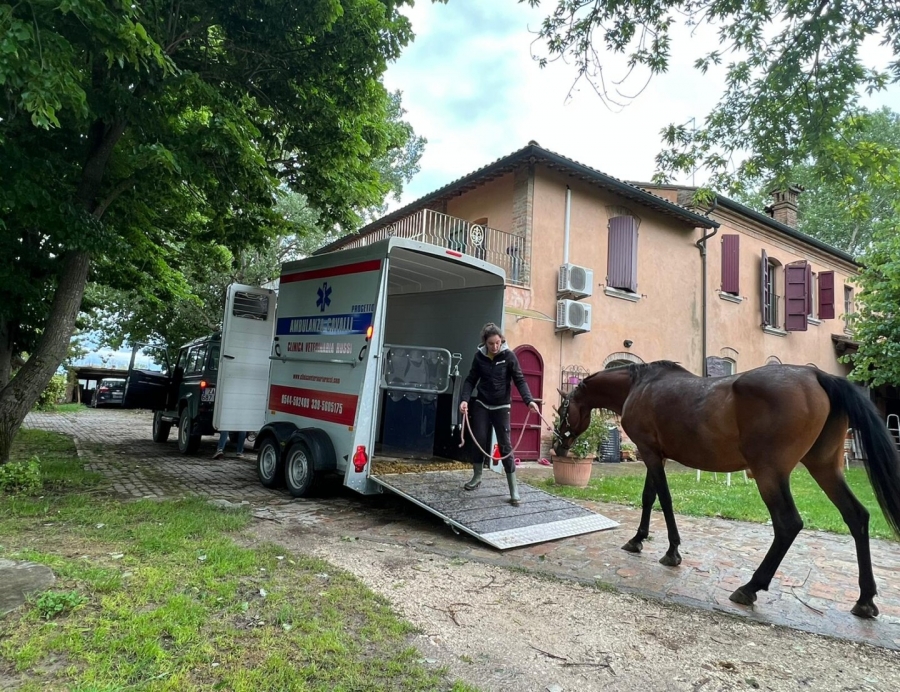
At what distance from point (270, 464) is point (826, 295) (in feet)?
65.3

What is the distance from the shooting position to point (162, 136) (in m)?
6.29

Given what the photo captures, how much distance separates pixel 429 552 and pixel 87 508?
3.54 meters

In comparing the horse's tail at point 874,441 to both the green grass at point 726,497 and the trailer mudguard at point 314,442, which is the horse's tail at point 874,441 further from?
the trailer mudguard at point 314,442

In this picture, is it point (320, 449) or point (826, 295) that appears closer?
point (320, 449)

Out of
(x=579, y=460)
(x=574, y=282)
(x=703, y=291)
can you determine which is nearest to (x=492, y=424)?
(x=579, y=460)

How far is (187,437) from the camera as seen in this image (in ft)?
31.5

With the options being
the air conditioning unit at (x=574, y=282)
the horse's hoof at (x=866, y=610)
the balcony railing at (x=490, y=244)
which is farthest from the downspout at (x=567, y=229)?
the horse's hoof at (x=866, y=610)

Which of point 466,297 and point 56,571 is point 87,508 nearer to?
point 56,571

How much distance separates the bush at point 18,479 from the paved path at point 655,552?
2.74 ft

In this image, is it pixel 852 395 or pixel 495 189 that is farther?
pixel 495 189

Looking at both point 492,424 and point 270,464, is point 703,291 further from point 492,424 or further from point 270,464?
point 270,464

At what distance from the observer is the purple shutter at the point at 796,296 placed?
1667 cm

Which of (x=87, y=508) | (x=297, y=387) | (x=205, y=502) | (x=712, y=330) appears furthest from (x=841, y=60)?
(x=712, y=330)

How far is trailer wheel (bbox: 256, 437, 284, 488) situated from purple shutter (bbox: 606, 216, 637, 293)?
360 inches
